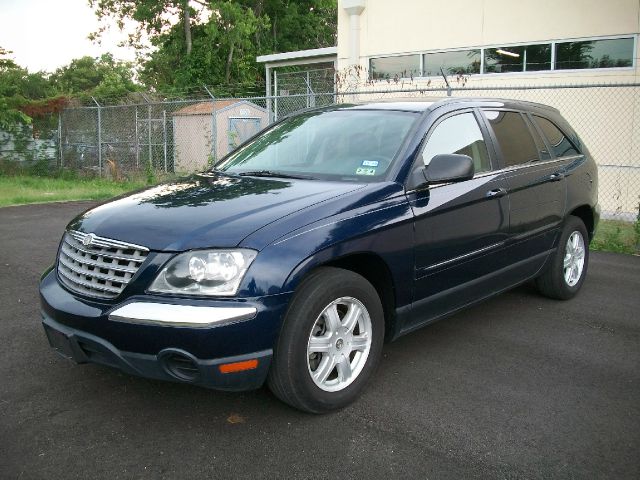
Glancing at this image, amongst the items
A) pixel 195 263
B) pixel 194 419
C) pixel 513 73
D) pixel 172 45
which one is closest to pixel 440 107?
pixel 195 263

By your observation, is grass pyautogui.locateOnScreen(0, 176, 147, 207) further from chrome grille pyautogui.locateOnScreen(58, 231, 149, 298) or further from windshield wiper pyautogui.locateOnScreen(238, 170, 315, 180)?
chrome grille pyautogui.locateOnScreen(58, 231, 149, 298)

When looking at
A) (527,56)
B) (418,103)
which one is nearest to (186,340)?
(418,103)

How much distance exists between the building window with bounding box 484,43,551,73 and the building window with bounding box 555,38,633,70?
0.28 metres

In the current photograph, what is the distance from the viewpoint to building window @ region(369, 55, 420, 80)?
14.8 m

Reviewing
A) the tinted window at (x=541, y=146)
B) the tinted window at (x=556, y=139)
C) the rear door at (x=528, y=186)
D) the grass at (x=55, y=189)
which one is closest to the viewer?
the rear door at (x=528, y=186)

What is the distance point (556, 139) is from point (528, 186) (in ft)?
3.18

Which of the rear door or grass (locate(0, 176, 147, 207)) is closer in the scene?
the rear door

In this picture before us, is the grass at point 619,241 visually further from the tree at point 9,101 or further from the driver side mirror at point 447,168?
the tree at point 9,101

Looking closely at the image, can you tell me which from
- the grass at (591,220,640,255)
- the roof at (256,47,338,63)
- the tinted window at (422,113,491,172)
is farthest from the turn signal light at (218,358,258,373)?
the roof at (256,47,338,63)

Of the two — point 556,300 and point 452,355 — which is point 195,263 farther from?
point 556,300

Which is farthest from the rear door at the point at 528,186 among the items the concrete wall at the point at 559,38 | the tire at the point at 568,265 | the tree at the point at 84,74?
the tree at the point at 84,74

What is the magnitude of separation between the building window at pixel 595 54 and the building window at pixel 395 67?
332 cm

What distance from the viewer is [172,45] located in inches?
1268

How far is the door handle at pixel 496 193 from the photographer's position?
14.5ft
